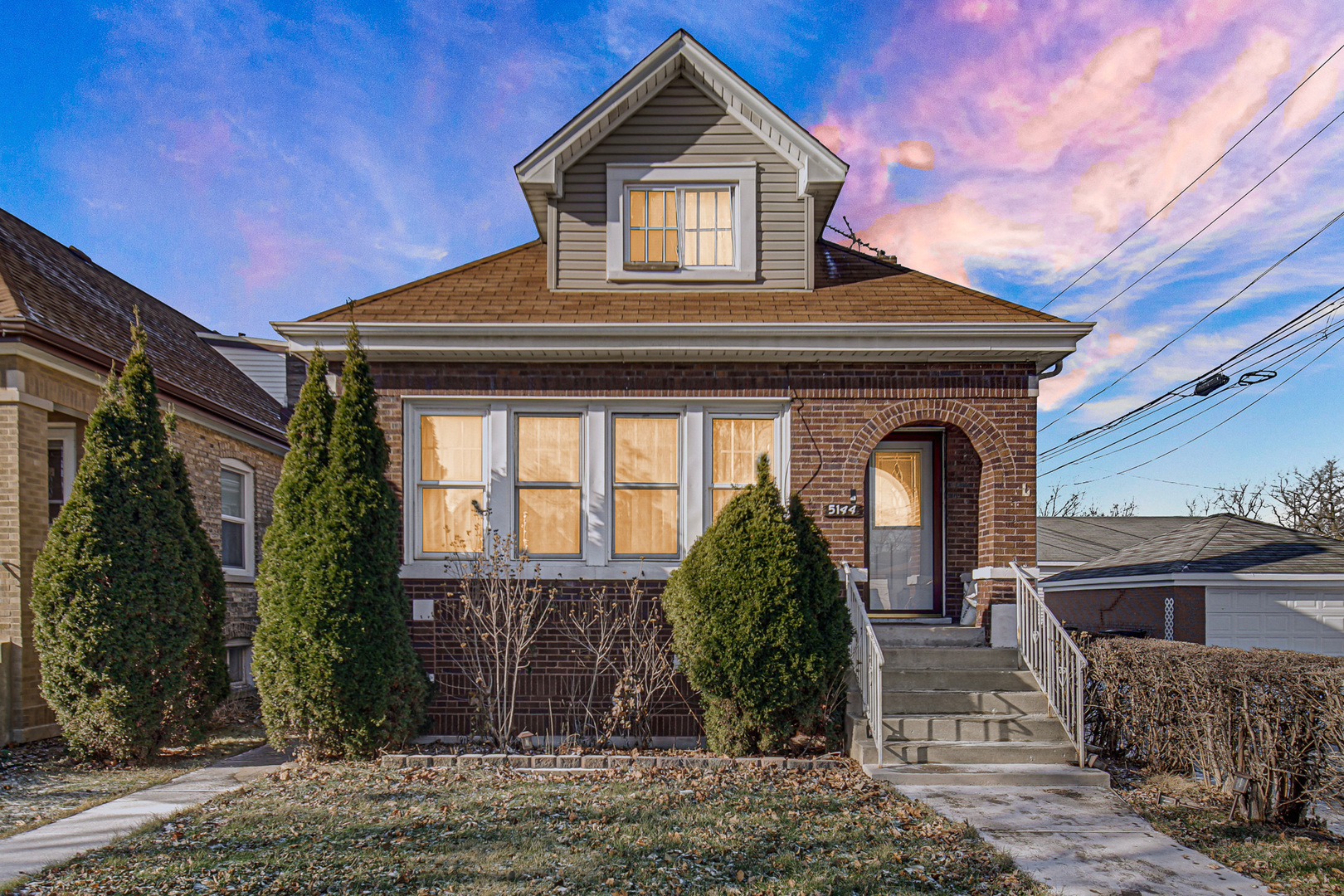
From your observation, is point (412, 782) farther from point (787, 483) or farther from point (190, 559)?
point (787, 483)

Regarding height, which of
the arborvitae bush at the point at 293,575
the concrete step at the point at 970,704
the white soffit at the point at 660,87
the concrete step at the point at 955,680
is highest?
the white soffit at the point at 660,87

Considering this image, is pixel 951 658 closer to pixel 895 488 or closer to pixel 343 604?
pixel 895 488

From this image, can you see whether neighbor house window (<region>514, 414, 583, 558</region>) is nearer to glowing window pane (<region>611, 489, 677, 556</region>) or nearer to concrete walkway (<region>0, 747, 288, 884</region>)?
glowing window pane (<region>611, 489, 677, 556</region>)

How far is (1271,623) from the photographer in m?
13.7

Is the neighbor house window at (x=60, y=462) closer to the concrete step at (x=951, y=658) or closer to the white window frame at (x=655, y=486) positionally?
the white window frame at (x=655, y=486)

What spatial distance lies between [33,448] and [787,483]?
25.1 ft

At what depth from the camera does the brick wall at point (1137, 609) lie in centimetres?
1402

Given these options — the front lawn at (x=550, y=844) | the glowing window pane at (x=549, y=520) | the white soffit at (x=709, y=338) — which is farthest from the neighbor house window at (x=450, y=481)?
the front lawn at (x=550, y=844)

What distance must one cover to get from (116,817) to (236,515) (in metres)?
7.55

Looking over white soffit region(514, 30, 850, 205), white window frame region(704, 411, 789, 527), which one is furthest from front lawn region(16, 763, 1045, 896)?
white soffit region(514, 30, 850, 205)

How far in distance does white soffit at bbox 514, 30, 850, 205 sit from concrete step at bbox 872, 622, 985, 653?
492 centimetres

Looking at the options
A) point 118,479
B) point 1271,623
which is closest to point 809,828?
point 118,479

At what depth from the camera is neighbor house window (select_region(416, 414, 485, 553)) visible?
8.34m

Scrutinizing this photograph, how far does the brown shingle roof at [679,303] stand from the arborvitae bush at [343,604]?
4.84 feet
